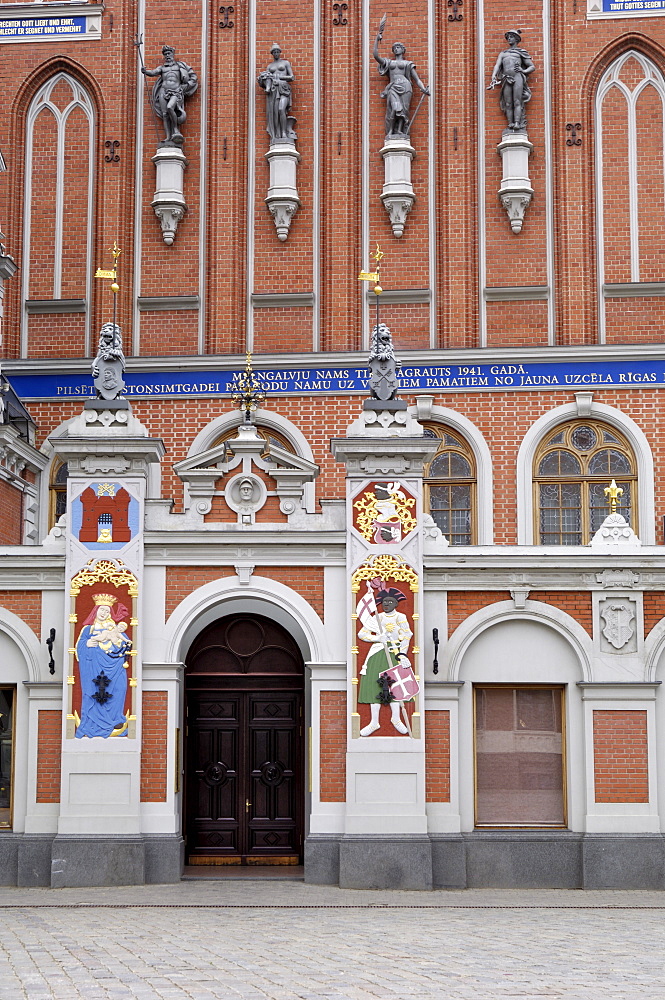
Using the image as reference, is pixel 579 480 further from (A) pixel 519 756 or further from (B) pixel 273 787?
(B) pixel 273 787

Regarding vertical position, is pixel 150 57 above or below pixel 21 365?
above

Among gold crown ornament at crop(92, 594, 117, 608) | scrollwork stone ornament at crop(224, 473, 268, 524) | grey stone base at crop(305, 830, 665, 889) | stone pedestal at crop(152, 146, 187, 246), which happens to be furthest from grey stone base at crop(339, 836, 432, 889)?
stone pedestal at crop(152, 146, 187, 246)

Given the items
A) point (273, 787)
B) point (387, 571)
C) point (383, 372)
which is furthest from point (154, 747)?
point (383, 372)

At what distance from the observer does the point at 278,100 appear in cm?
2472

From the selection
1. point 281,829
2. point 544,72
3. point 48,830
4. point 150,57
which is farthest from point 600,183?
point 48,830

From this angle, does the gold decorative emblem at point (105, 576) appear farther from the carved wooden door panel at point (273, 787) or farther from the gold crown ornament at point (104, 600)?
the carved wooden door panel at point (273, 787)

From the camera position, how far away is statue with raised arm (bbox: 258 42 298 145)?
973 inches

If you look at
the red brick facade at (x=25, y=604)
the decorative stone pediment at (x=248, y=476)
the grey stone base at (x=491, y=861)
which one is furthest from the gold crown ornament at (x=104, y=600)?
the grey stone base at (x=491, y=861)

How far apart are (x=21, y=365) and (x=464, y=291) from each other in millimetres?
7658

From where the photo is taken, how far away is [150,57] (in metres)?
25.5

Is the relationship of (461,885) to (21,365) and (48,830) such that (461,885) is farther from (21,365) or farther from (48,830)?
(21,365)

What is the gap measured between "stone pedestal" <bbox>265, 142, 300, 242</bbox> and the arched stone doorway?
8622 millimetres

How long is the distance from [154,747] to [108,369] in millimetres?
4876

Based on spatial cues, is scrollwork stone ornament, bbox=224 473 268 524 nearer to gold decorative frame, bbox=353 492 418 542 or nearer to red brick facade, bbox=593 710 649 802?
gold decorative frame, bbox=353 492 418 542
